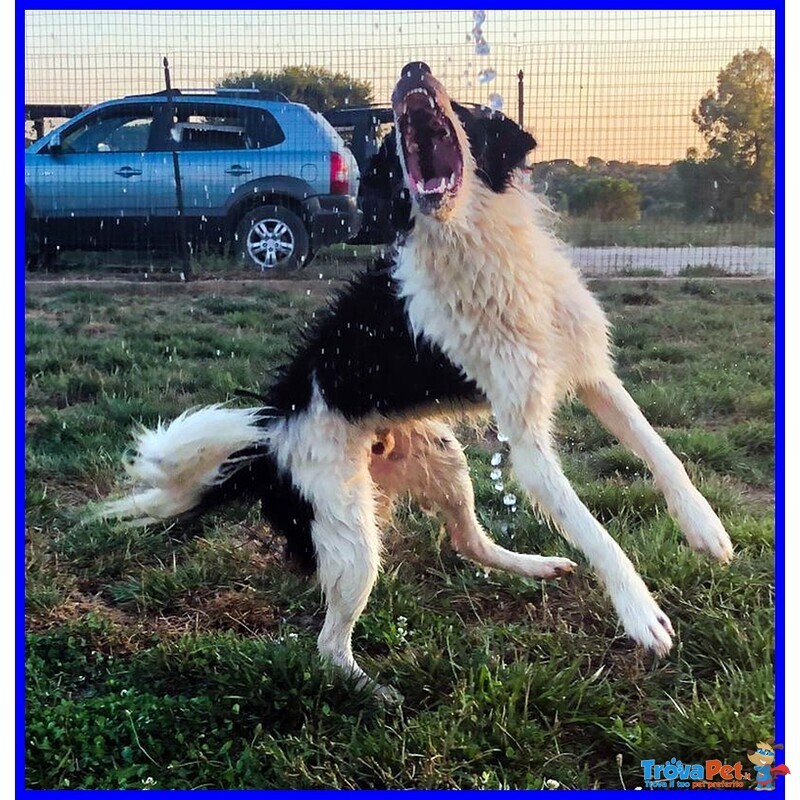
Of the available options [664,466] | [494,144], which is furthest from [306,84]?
[664,466]

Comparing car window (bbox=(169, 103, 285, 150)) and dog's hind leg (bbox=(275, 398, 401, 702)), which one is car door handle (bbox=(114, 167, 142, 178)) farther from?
dog's hind leg (bbox=(275, 398, 401, 702))

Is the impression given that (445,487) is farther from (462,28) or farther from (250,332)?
(462,28)

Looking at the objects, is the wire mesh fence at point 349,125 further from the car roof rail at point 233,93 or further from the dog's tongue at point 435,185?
the dog's tongue at point 435,185

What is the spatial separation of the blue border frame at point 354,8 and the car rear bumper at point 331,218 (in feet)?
2.11

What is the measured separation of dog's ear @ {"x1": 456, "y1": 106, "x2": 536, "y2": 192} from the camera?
270 cm

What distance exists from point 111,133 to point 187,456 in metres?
1.19

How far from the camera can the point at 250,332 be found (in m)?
3.20

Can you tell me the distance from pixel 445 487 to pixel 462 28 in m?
1.64

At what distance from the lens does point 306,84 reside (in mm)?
2902

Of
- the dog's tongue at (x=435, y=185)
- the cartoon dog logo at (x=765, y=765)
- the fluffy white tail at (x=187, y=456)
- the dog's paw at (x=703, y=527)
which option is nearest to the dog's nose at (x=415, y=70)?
the dog's tongue at (x=435, y=185)

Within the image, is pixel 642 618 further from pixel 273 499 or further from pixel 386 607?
pixel 273 499

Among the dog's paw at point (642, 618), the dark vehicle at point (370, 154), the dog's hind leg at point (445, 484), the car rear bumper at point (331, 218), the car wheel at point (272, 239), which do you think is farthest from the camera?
the dog's hind leg at point (445, 484)

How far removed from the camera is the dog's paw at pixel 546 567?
123 inches

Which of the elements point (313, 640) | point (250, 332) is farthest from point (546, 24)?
point (313, 640)
